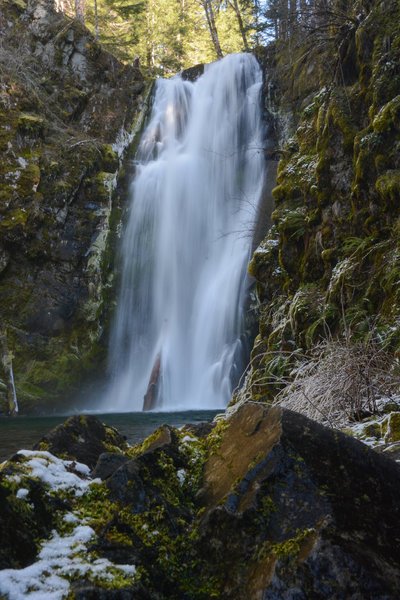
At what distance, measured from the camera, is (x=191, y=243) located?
53.7 feet

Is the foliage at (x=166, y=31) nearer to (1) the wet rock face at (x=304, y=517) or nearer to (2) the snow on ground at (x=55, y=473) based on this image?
(2) the snow on ground at (x=55, y=473)

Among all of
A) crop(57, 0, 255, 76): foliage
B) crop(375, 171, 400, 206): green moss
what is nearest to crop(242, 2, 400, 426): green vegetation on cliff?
crop(375, 171, 400, 206): green moss

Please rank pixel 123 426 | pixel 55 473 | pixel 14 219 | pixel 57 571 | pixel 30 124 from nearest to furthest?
pixel 57 571 < pixel 55 473 < pixel 123 426 < pixel 14 219 < pixel 30 124

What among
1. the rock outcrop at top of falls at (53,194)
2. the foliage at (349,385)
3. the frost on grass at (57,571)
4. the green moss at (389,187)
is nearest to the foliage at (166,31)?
the rock outcrop at top of falls at (53,194)

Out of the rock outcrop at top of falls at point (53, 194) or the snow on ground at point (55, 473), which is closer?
the snow on ground at point (55, 473)

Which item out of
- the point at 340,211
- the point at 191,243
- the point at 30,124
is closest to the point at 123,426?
the point at 340,211

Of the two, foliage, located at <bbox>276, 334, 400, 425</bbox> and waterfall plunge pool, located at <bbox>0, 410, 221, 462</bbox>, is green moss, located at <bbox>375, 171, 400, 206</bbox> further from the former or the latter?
waterfall plunge pool, located at <bbox>0, 410, 221, 462</bbox>

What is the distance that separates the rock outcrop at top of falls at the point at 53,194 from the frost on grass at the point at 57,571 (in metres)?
13.4

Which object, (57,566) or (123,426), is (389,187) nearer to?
(57,566)

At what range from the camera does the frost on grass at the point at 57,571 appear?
46.0 inches

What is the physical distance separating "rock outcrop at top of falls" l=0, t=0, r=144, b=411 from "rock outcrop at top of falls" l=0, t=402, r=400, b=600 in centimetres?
1326

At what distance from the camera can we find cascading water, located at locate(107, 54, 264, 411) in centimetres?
1349

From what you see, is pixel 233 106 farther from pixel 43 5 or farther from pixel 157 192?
pixel 43 5

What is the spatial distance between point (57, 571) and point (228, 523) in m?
0.57
